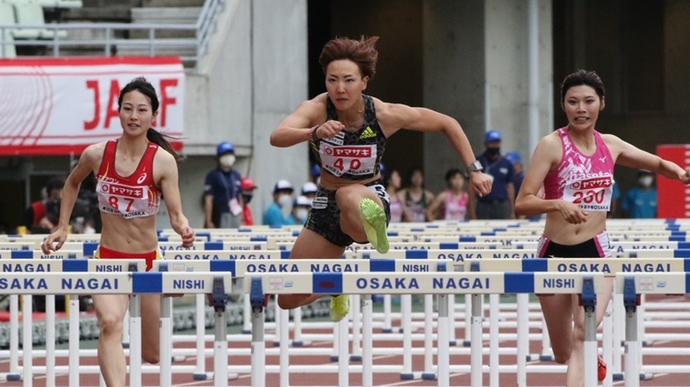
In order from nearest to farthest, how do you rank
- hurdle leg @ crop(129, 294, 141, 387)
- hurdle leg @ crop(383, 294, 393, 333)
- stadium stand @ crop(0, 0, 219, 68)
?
hurdle leg @ crop(129, 294, 141, 387), hurdle leg @ crop(383, 294, 393, 333), stadium stand @ crop(0, 0, 219, 68)

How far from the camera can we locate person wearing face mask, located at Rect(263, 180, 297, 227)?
2169 cm

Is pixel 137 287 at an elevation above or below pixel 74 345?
above

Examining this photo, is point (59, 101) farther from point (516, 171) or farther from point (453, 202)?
point (516, 171)

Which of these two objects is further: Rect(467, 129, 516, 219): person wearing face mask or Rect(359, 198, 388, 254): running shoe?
Rect(467, 129, 516, 219): person wearing face mask

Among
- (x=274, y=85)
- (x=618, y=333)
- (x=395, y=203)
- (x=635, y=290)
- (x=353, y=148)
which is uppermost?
(x=274, y=85)

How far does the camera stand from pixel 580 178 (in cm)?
880

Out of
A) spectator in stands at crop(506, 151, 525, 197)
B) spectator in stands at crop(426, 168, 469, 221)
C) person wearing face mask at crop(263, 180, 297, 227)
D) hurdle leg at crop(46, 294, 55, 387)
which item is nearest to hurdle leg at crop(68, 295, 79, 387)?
hurdle leg at crop(46, 294, 55, 387)

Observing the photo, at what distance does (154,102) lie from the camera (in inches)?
370

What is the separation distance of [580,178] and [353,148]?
1.24m

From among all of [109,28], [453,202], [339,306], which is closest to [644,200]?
[453,202]

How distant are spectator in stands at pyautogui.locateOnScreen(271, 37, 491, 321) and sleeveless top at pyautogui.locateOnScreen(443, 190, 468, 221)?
14.0m

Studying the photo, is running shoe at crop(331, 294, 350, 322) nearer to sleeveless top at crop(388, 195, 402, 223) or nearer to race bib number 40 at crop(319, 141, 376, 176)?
race bib number 40 at crop(319, 141, 376, 176)

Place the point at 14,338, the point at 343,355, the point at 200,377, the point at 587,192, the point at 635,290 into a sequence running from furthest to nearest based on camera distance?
the point at 200,377 < the point at 14,338 < the point at 343,355 < the point at 587,192 < the point at 635,290

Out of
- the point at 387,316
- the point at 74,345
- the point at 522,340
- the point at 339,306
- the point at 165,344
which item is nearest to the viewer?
the point at 165,344
